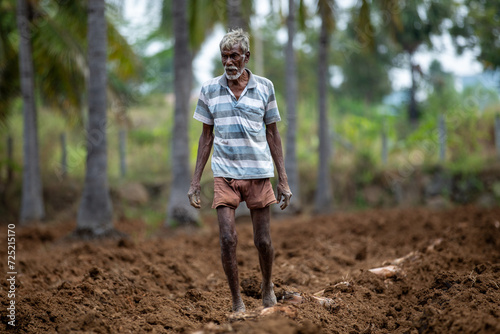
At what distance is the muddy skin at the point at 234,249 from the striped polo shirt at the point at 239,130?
0.31m

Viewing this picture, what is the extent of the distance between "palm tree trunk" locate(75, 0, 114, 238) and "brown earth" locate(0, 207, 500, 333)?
2.14 feet

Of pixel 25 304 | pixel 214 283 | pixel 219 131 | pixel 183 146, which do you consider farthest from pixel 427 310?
pixel 183 146

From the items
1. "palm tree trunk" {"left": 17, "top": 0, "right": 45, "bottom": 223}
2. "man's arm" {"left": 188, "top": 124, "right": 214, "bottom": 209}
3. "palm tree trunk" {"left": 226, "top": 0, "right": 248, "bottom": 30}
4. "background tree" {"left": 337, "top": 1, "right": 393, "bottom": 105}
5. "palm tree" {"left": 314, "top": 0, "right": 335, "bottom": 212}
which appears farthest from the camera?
"background tree" {"left": 337, "top": 1, "right": 393, "bottom": 105}

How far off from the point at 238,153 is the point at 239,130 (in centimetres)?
18

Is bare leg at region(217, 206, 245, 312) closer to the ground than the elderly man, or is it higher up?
closer to the ground

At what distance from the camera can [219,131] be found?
4.18 metres

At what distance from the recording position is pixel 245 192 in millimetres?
4188

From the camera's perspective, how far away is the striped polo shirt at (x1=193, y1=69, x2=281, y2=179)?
4145 mm

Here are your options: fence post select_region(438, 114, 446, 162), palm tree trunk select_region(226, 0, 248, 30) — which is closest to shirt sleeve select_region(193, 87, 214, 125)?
palm tree trunk select_region(226, 0, 248, 30)

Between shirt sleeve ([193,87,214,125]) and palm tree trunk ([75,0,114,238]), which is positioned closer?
shirt sleeve ([193,87,214,125])

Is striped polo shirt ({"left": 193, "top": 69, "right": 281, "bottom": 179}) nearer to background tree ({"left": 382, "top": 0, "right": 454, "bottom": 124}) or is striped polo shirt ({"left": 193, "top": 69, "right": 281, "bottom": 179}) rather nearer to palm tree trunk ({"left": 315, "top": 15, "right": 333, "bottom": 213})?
palm tree trunk ({"left": 315, "top": 15, "right": 333, "bottom": 213})

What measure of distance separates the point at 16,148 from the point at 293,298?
14.0 m

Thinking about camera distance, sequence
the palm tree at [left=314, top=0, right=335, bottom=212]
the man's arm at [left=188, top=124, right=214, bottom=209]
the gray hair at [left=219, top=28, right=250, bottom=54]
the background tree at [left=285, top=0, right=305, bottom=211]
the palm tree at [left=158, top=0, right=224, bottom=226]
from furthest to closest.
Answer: the palm tree at [left=314, top=0, right=335, bottom=212] < the background tree at [left=285, top=0, right=305, bottom=211] < the palm tree at [left=158, top=0, right=224, bottom=226] < the man's arm at [left=188, top=124, right=214, bottom=209] < the gray hair at [left=219, top=28, right=250, bottom=54]

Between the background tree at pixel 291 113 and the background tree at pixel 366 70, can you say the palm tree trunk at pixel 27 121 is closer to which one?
the background tree at pixel 291 113
